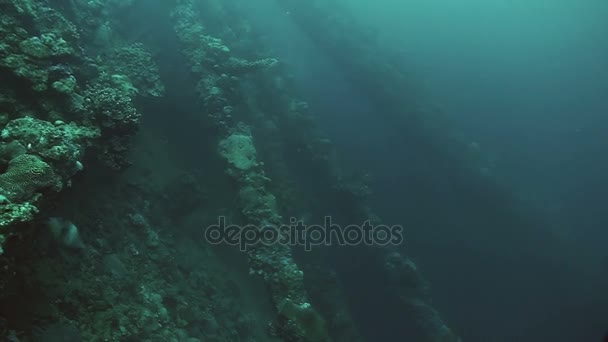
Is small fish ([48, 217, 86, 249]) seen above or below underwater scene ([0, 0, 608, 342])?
below

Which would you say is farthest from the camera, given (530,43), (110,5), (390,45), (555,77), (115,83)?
(530,43)

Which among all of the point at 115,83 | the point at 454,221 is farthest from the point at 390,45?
the point at 115,83

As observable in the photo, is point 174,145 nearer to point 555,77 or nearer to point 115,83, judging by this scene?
point 115,83

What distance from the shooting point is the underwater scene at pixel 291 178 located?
5.96 metres

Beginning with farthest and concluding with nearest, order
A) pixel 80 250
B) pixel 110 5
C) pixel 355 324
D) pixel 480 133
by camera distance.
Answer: pixel 480 133 → pixel 110 5 → pixel 355 324 → pixel 80 250

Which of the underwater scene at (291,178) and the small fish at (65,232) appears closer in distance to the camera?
the small fish at (65,232)

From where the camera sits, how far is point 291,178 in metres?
13.5

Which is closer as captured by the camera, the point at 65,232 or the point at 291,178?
the point at 65,232

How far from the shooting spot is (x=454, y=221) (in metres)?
15.8

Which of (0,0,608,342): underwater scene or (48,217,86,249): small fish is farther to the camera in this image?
(0,0,608,342): underwater scene

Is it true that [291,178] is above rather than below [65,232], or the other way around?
above

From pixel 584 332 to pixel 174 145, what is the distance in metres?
17.2

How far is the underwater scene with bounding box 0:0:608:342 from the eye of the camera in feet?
19.6

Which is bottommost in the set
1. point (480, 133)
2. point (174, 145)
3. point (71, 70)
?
point (71, 70)
